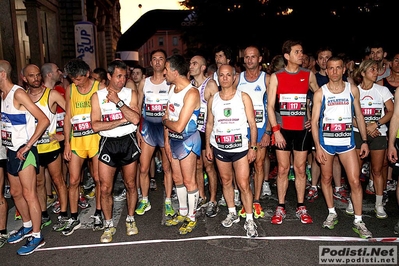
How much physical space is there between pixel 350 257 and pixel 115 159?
2979mm

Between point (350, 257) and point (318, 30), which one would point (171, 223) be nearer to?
point (350, 257)

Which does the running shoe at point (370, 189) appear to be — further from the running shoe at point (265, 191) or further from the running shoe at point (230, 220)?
the running shoe at point (230, 220)

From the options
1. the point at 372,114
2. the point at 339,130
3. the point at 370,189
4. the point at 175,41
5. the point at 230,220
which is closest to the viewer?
the point at 339,130

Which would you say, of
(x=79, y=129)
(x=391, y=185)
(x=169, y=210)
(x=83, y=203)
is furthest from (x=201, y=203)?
(x=391, y=185)

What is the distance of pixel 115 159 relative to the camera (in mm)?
4594

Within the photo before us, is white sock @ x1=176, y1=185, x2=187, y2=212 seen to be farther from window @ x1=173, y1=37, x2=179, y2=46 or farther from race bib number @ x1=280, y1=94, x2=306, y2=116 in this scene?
window @ x1=173, y1=37, x2=179, y2=46

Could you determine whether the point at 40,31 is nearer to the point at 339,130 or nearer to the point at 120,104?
the point at 120,104

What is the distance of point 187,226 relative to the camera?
4.88 meters

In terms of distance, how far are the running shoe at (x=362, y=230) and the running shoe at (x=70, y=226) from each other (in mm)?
3764

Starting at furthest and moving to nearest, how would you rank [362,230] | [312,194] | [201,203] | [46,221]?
1. [312,194]
2. [201,203]
3. [46,221]
4. [362,230]

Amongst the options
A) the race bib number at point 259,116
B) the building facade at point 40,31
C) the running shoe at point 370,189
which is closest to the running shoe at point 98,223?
the race bib number at point 259,116

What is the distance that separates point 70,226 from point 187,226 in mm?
1641

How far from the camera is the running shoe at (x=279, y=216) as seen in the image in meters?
5.02

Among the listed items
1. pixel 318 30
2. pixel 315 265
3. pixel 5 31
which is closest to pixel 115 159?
pixel 315 265
